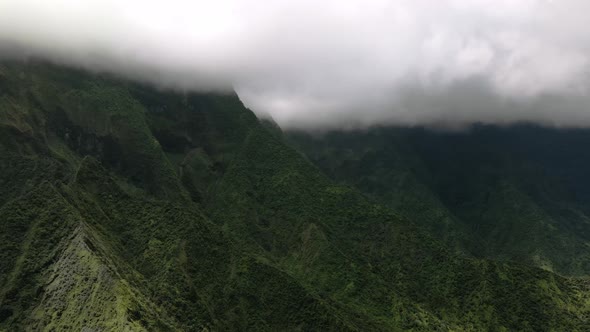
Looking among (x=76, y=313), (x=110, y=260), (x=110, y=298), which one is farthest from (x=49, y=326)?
(x=110, y=260)

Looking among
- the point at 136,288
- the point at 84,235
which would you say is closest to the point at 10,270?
the point at 84,235

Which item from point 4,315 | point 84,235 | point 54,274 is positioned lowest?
point 4,315

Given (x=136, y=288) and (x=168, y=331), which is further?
(x=136, y=288)

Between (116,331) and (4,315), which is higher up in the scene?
(116,331)

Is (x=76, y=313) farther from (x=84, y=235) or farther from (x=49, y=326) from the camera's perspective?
(x=84, y=235)

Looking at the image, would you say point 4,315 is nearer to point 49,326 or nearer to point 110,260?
point 49,326

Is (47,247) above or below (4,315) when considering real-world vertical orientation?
above

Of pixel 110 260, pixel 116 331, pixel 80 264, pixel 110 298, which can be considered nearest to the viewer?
pixel 116 331

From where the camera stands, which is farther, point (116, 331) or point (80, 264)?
point (80, 264)

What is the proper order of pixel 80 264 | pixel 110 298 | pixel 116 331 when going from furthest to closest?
pixel 80 264 → pixel 110 298 → pixel 116 331
